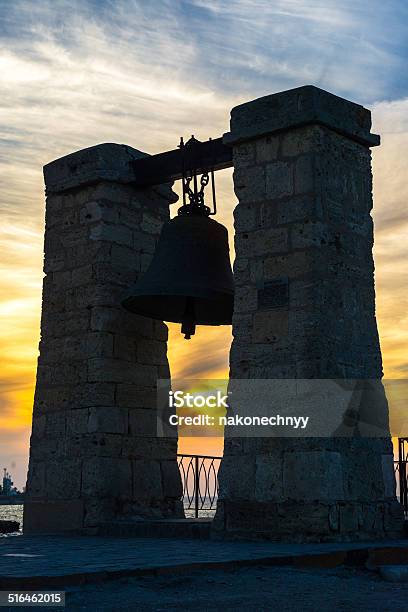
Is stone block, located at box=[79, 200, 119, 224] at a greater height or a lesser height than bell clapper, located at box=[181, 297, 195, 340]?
greater

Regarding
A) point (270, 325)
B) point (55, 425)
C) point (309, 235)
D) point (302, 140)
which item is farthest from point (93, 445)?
point (302, 140)

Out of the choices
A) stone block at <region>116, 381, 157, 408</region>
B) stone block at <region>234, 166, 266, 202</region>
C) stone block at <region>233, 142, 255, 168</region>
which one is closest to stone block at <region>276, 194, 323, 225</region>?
stone block at <region>234, 166, 266, 202</region>

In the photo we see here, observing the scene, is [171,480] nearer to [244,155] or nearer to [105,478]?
[105,478]

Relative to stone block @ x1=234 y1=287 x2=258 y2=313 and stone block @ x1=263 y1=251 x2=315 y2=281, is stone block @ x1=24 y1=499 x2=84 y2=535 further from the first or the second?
stone block @ x1=263 y1=251 x2=315 y2=281

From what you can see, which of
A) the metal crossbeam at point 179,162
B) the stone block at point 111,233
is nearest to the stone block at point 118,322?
the stone block at point 111,233

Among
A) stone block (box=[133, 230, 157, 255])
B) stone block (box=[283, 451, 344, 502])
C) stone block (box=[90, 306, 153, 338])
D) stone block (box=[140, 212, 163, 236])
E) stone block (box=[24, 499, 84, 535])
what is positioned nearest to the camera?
stone block (box=[283, 451, 344, 502])

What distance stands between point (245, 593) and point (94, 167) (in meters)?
5.39

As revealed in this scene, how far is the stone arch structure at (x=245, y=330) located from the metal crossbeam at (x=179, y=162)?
4cm

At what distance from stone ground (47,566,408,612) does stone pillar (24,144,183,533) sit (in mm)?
3520

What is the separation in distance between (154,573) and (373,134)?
4.51m

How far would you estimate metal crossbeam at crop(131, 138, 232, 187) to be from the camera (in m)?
8.20

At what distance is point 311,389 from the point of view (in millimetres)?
6809

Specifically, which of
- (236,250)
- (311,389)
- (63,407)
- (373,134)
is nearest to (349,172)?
(373,134)

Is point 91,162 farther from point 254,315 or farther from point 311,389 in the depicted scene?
point 311,389
